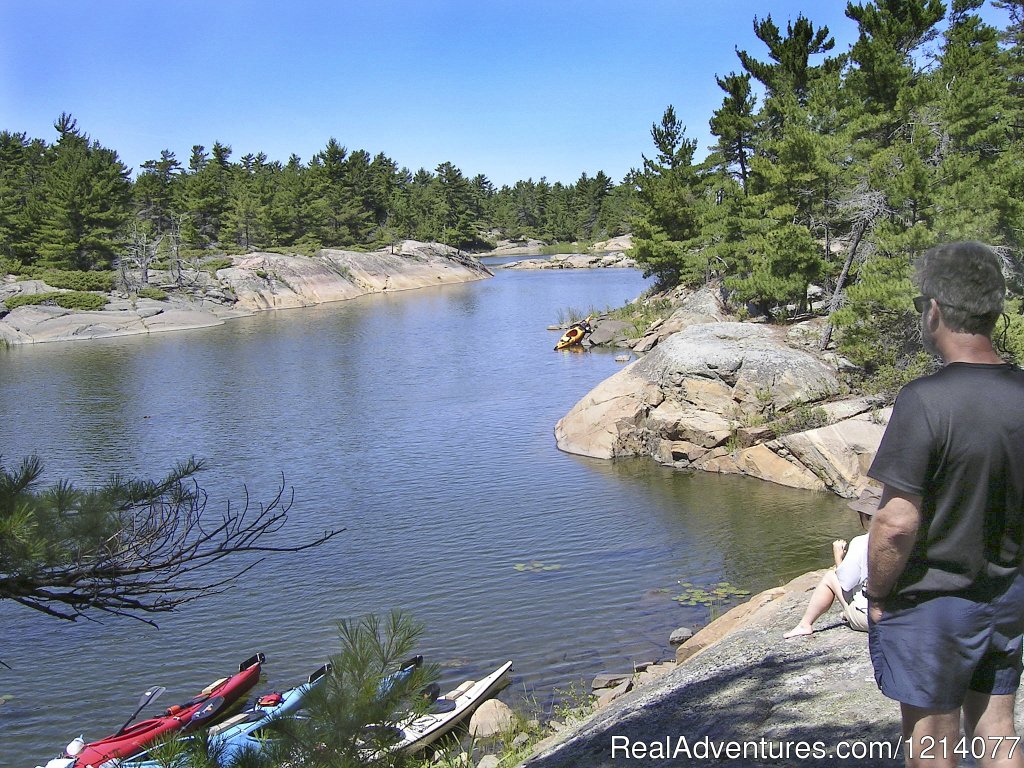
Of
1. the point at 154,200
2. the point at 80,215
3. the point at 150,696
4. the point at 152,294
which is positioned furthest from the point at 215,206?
the point at 150,696

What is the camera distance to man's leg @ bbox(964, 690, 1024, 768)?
3.46 m

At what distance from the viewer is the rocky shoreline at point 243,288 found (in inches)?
1853

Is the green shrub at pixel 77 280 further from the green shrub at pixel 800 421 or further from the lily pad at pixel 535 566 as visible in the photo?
the lily pad at pixel 535 566

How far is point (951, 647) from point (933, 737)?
393mm

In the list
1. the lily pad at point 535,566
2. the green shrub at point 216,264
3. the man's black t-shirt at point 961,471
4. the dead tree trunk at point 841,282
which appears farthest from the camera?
the green shrub at point 216,264

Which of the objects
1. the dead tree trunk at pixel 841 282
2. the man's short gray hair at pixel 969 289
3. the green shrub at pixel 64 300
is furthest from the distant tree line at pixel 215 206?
the man's short gray hair at pixel 969 289

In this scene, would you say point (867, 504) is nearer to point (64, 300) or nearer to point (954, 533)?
point (954, 533)

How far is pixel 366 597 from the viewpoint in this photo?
1353 centimetres

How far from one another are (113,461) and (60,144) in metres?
56.9

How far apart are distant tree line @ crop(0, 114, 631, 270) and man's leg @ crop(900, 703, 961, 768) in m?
58.8

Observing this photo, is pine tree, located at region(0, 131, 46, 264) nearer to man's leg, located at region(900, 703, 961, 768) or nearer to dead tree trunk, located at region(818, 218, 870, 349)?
dead tree trunk, located at region(818, 218, 870, 349)

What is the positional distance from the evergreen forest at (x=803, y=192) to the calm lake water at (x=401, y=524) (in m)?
6.55

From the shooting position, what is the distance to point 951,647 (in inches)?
131

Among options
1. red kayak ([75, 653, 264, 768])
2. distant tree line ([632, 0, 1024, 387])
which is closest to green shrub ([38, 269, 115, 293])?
distant tree line ([632, 0, 1024, 387])
